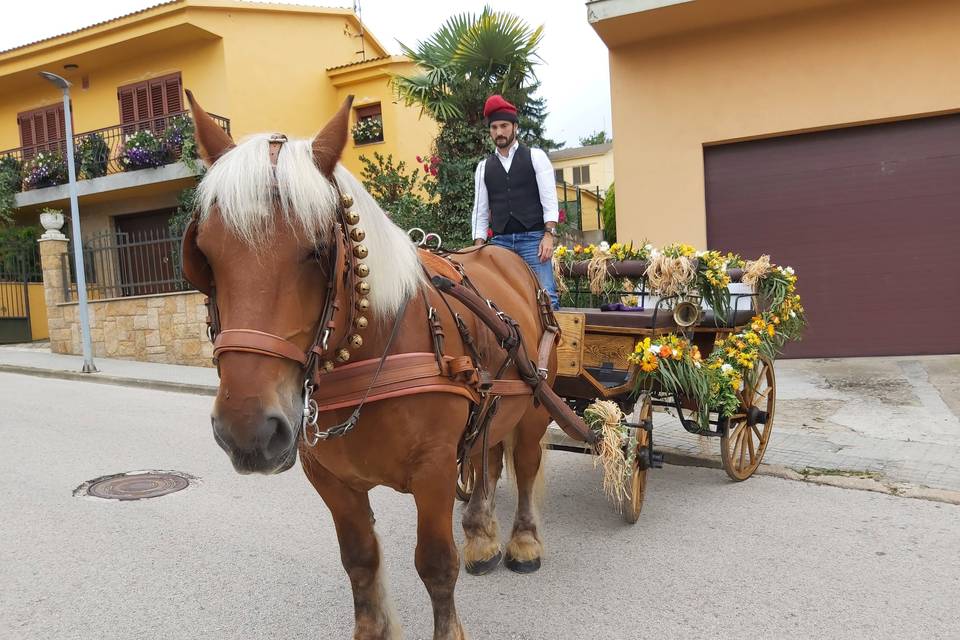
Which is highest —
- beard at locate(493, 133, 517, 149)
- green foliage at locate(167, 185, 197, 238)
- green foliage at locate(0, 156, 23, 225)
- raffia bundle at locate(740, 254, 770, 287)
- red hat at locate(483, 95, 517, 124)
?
green foliage at locate(0, 156, 23, 225)

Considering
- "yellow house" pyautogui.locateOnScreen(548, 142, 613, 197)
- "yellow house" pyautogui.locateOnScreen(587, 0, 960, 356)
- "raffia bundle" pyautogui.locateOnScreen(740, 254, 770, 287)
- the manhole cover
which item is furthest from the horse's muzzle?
"yellow house" pyautogui.locateOnScreen(548, 142, 613, 197)

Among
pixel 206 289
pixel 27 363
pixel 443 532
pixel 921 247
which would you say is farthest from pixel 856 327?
pixel 27 363

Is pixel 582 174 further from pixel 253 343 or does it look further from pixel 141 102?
pixel 253 343

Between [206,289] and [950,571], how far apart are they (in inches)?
140

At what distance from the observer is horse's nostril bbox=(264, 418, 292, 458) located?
1.56m

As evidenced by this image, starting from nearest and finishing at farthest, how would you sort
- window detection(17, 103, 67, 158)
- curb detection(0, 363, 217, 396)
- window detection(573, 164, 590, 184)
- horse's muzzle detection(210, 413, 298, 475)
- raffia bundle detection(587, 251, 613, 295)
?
horse's muzzle detection(210, 413, 298, 475) → raffia bundle detection(587, 251, 613, 295) → curb detection(0, 363, 217, 396) → window detection(17, 103, 67, 158) → window detection(573, 164, 590, 184)

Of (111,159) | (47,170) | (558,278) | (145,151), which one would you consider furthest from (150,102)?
(558,278)

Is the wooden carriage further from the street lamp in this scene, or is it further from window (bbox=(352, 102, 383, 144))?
window (bbox=(352, 102, 383, 144))

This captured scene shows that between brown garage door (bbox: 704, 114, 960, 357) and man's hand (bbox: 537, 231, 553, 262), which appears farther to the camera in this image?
brown garage door (bbox: 704, 114, 960, 357)

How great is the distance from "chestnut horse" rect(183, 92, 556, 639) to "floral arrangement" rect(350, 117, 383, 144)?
14095 millimetres

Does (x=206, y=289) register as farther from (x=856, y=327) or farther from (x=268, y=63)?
(x=268, y=63)

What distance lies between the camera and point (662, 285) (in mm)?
4121

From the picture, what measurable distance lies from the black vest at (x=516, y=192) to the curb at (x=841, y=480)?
2371mm

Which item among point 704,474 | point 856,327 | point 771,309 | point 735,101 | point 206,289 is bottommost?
point 704,474
